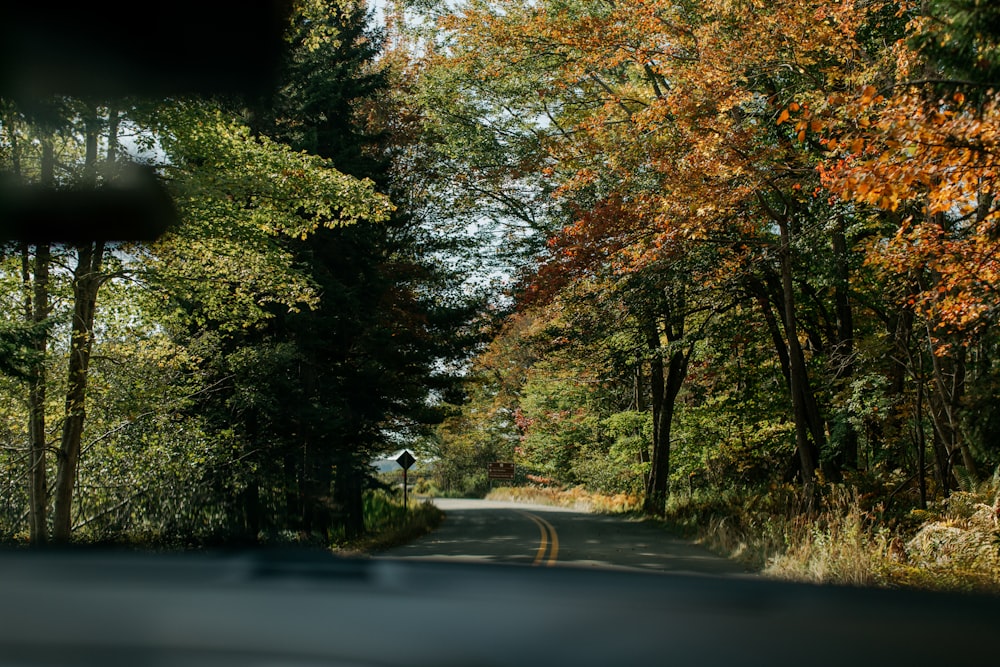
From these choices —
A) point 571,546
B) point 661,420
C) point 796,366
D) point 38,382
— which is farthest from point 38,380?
point 661,420

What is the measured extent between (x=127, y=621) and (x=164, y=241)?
9893 mm

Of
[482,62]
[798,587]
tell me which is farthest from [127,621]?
[482,62]

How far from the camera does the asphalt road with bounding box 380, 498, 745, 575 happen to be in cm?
Result: 1219

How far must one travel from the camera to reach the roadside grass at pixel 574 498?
93.8 ft

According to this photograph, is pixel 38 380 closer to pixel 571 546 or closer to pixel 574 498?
pixel 571 546

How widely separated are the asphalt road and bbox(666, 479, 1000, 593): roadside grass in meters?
0.87

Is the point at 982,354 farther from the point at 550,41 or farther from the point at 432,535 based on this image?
the point at 432,535

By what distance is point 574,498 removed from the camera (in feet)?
126

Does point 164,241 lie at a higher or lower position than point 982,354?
higher

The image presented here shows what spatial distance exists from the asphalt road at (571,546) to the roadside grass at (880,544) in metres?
0.87

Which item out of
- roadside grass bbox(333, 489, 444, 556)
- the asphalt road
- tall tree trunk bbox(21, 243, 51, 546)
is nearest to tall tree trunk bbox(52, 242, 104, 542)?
tall tree trunk bbox(21, 243, 51, 546)

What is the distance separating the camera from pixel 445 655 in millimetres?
1229

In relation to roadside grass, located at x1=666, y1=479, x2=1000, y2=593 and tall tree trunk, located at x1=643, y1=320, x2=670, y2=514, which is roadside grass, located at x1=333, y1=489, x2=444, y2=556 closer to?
roadside grass, located at x1=666, y1=479, x2=1000, y2=593

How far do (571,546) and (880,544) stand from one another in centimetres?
656
